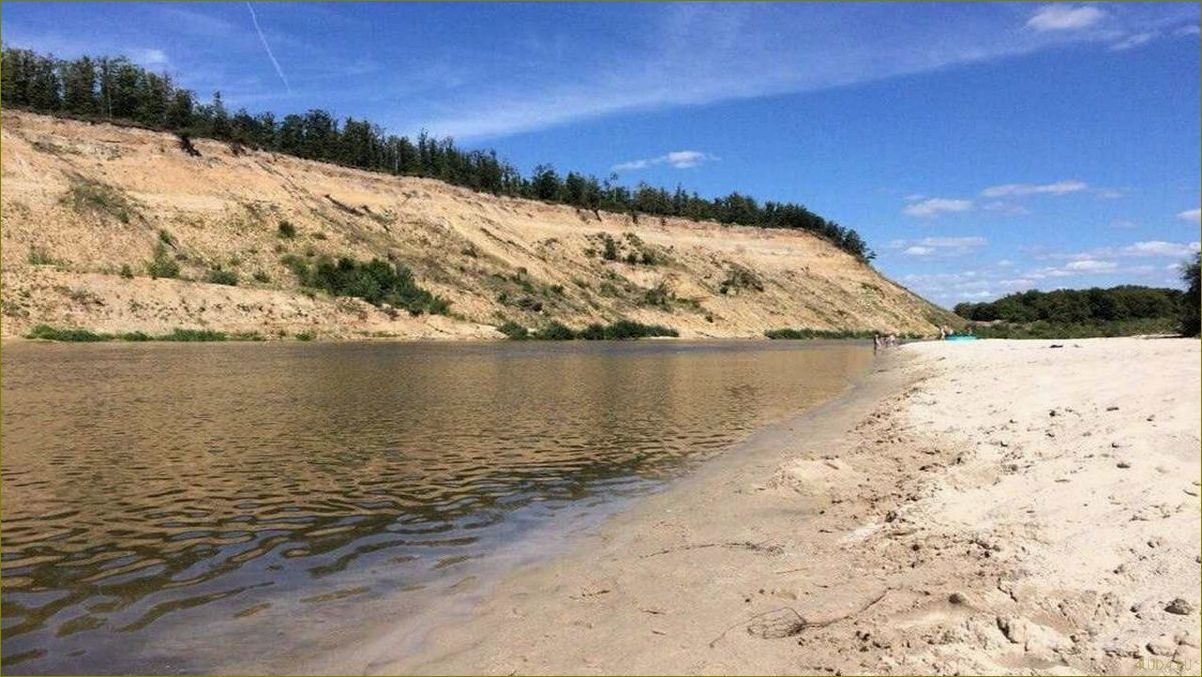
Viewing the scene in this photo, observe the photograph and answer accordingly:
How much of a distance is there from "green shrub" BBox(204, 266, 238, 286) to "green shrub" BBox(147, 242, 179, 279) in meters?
2.33

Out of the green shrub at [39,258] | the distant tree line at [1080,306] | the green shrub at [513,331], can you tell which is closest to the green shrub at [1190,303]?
the green shrub at [513,331]

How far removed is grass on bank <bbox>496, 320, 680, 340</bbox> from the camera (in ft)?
234

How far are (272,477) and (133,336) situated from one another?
46.9 metres

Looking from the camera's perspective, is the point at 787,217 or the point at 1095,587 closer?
the point at 1095,587

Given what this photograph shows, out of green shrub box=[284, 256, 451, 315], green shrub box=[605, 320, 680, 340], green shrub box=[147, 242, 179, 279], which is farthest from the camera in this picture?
green shrub box=[605, 320, 680, 340]

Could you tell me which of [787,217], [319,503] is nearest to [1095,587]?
[319,503]

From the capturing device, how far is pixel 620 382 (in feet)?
99.2

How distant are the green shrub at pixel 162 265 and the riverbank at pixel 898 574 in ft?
195

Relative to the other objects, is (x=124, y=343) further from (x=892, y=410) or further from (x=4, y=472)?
(x=892, y=410)

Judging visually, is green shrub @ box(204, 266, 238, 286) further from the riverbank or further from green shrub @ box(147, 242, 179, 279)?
the riverbank

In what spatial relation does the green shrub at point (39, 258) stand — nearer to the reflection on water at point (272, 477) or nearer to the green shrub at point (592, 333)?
the reflection on water at point (272, 477)

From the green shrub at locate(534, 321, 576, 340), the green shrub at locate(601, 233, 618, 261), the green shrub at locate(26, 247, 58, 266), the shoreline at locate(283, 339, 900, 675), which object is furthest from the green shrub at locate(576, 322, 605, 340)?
the shoreline at locate(283, 339, 900, 675)

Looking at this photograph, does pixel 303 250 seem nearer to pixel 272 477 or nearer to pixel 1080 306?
pixel 272 477

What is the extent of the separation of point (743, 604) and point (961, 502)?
10.8 ft
